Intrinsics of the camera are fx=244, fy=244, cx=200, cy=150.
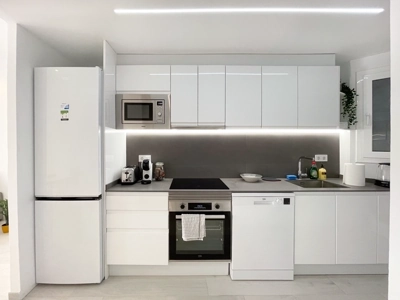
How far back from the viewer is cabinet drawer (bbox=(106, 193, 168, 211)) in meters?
2.43

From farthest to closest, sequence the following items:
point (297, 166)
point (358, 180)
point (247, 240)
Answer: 1. point (297, 166)
2. point (358, 180)
3. point (247, 240)

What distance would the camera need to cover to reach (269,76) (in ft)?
9.00

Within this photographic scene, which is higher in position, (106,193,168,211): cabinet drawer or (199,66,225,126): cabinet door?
(199,66,225,126): cabinet door

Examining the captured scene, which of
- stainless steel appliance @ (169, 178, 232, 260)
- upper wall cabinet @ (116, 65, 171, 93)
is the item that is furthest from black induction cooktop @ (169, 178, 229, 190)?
upper wall cabinet @ (116, 65, 171, 93)

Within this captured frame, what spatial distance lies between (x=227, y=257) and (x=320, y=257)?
93 cm

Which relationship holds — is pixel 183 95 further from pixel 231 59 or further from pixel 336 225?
pixel 336 225

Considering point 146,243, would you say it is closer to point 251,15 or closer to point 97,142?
point 97,142

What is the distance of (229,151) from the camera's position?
10.4 feet

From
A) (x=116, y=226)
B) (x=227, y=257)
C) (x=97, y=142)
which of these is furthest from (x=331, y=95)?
(x=116, y=226)

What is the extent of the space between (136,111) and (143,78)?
374 mm

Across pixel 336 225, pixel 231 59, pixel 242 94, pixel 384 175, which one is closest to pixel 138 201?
pixel 242 94

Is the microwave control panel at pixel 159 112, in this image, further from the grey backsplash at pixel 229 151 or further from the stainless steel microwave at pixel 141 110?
the grey backsplash at pixel 229 151

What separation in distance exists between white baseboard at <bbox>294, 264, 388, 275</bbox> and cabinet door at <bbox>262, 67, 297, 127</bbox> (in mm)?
1547

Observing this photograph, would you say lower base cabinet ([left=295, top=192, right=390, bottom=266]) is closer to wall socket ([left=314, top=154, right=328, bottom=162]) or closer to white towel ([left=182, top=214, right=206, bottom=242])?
wall socket ([left=314, top=154, right=328, bottom=162])
